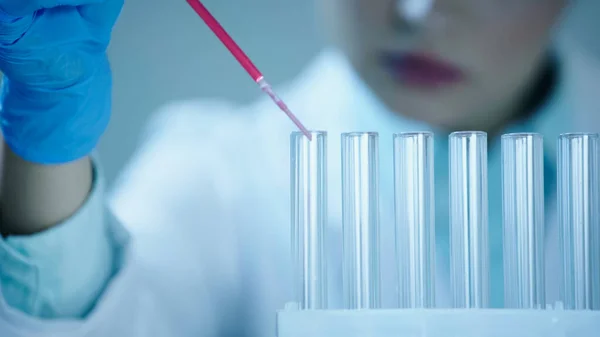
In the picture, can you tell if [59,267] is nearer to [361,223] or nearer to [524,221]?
[361,223]

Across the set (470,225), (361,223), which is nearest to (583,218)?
(470,225)

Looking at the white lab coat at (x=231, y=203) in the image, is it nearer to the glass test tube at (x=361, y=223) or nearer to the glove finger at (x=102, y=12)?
the glass test tube at (x=361, y=223)

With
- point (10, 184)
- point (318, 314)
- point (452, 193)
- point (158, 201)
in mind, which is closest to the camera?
point (318, 314)

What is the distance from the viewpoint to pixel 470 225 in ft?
5.20

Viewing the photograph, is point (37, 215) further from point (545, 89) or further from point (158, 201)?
point (545, 89)

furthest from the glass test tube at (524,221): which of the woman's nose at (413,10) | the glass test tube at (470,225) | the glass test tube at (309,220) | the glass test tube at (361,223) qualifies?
the woman's nose at (413,10)

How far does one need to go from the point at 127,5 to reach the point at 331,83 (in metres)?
0.61

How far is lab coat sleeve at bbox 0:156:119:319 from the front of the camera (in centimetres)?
166

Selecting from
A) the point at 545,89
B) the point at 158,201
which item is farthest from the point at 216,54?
the point at 545,89

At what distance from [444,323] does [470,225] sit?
9.1 inches

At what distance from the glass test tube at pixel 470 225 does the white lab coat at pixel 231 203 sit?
0.32 m

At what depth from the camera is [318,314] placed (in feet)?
4.91

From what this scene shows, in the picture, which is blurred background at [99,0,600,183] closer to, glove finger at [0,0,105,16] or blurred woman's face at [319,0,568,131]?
blurred woman's face at [319,0,568,131]

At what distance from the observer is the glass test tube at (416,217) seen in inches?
62.2
